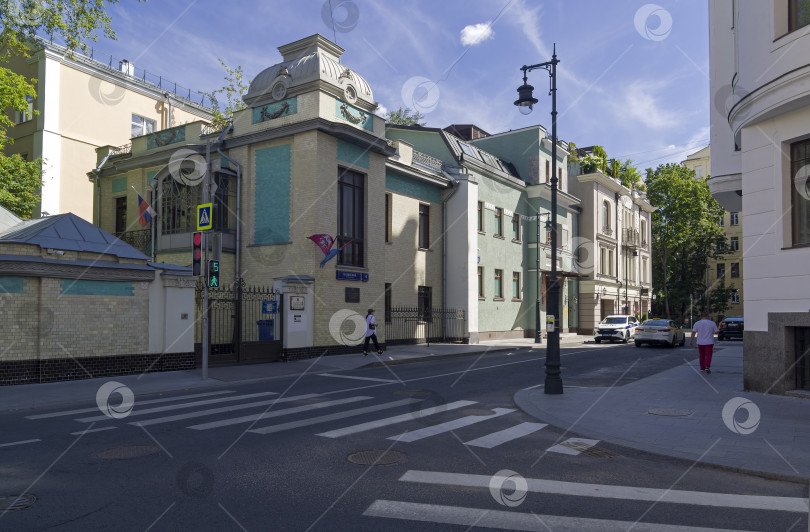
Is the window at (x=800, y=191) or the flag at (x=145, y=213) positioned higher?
the flag at (x=145, y=213)

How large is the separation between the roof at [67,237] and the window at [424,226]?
49.4 ft

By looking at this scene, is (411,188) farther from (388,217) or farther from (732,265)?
(732,265)

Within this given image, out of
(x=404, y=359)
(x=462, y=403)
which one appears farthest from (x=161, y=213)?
(x=462, y=403)

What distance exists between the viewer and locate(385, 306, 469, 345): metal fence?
2547cm

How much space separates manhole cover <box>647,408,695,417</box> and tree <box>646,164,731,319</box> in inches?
2043

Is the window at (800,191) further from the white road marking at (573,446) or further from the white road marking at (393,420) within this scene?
the white road marking at (393,420)

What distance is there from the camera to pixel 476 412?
9961mm

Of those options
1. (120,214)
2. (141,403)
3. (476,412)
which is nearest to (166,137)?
(120,214)

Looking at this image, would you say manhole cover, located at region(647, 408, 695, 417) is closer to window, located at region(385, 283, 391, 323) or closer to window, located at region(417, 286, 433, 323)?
window, located at region(385, 283, 391, 323)

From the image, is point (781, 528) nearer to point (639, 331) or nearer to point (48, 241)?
point (48, 241)

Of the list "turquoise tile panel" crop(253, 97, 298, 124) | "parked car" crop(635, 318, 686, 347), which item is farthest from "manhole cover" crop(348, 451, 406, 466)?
"parked car" crop(635, 318, 686, 347)

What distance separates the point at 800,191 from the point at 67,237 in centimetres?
1672

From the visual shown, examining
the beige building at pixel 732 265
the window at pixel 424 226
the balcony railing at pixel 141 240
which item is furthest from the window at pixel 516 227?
the beige building at pixel 732 265

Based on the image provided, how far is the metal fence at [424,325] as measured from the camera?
25.5 metres
